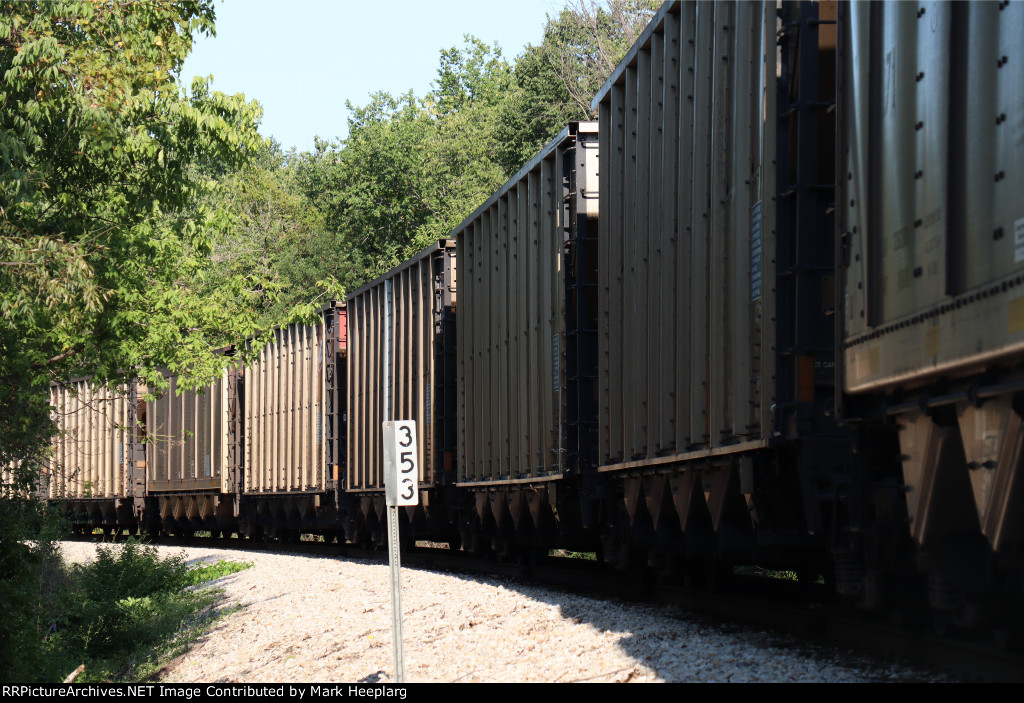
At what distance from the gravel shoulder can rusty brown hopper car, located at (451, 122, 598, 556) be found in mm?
1323

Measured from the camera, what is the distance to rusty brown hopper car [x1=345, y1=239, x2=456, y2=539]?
19.1m

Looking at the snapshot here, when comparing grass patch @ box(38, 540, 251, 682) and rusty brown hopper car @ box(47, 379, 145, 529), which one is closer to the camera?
grass patch @ box(38, 540, 251, 682)

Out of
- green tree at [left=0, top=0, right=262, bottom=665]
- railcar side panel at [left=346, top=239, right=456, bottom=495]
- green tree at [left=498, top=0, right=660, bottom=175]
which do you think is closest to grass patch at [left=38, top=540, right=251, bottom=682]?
green tree at [left=0, top=0, right=262, bottom=665]

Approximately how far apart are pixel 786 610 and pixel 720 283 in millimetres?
2930

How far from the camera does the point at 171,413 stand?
32.5 m

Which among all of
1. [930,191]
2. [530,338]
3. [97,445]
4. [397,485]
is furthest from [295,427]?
[930,191]

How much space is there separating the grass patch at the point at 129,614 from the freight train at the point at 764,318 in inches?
174

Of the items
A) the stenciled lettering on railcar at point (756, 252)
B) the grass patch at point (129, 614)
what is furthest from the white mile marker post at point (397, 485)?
the grass patch at point (129, 614)

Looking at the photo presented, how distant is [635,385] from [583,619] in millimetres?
2235

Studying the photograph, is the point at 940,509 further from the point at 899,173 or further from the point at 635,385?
the point at 635,385

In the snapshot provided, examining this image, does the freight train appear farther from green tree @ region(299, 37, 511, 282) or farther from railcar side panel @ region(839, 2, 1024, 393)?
green tree @ region(299, 37, 511, 282)

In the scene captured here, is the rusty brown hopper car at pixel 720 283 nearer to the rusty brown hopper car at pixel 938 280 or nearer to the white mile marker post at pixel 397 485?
the rusty brown hopper car at pixel 938 280

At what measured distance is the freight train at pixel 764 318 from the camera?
5297 mm

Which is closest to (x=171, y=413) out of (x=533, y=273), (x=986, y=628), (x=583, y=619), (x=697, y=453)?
(x=533, y=273)
